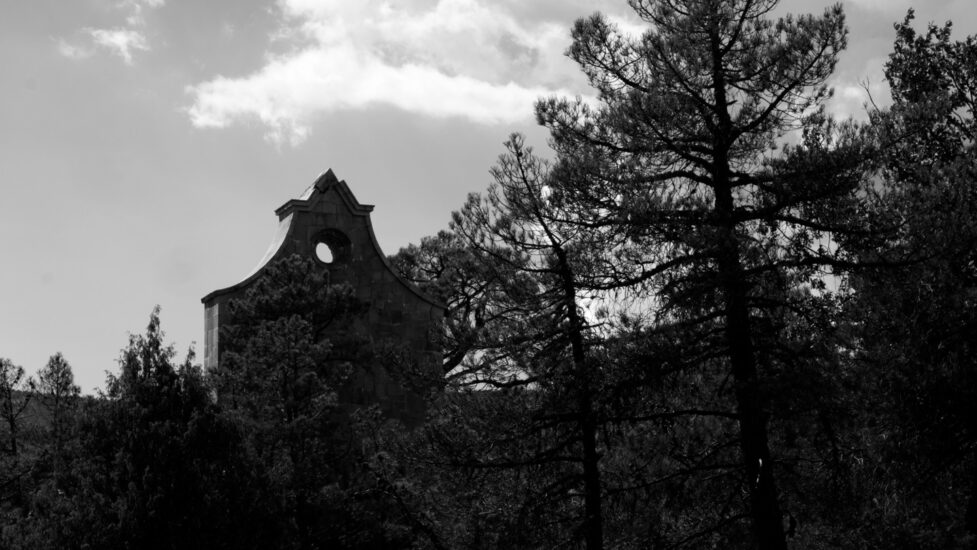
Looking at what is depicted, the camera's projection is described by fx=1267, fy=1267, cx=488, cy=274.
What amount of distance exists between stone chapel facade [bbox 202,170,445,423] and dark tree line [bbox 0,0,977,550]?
19.1 feet

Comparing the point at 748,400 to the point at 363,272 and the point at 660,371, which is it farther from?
the point at 363,272

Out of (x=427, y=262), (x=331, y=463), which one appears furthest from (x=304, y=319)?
(x=427, y=262)

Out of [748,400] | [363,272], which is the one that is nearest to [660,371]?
[748,400]

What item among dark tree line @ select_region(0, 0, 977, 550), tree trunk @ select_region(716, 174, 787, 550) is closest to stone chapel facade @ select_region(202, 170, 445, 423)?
dark tree line @ select_region(0, 0, 977, 550)

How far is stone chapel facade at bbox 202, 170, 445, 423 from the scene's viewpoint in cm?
2602

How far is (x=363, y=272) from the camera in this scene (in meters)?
26.8

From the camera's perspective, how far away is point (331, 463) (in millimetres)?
20516

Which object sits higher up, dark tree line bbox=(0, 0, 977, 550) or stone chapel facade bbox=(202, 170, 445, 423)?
stone chapel facade bbox=(202, 170, 445, 423)

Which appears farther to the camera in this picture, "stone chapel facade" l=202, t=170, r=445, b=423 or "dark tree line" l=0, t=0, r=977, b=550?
"stone chapel facade" l=202, t=170, r=445, b=423

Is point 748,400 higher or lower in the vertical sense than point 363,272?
lower

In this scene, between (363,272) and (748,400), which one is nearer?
(748,400)

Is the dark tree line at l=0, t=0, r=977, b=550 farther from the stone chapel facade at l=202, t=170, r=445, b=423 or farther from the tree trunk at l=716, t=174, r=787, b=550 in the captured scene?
the stone chapel facade at l=202, t=170, r=445, b=423

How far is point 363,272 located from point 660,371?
11.5m

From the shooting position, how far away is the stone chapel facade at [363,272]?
1024 inches
